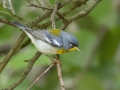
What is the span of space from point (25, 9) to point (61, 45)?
0.93 metres

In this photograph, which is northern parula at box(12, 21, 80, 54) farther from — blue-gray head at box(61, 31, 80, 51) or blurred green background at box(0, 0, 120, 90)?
blurred green background at box(0, 0, 120, 90)

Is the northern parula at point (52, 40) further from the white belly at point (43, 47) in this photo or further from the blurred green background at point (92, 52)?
the blurred green background at point (92, 52)

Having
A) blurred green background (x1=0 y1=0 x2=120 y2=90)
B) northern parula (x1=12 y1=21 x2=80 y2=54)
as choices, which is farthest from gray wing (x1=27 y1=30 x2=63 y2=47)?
blurred green background (x1=0 y1=0 x2=120 y2=90)

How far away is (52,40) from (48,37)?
46mm

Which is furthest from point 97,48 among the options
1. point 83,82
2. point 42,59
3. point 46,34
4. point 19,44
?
point 19,44

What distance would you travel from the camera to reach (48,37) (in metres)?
2.45

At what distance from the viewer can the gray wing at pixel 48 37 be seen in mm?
2402

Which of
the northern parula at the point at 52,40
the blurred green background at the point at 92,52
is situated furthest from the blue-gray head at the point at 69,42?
the blurred green background at the point at 92,52

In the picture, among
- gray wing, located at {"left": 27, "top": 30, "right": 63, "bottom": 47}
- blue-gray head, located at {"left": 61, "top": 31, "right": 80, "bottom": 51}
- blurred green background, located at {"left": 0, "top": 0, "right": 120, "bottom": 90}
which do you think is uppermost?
gray wing, located at {"left": 27, "top": 30, "right": 63, "bottom": 47}

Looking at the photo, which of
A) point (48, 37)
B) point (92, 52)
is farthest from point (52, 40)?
point (92, 52)

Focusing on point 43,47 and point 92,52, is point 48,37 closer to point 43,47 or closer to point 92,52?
point 43,47

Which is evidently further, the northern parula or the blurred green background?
the blurred green background

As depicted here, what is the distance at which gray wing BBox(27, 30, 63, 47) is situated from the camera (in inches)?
94.6

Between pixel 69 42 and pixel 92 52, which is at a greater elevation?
pixel 69 42
